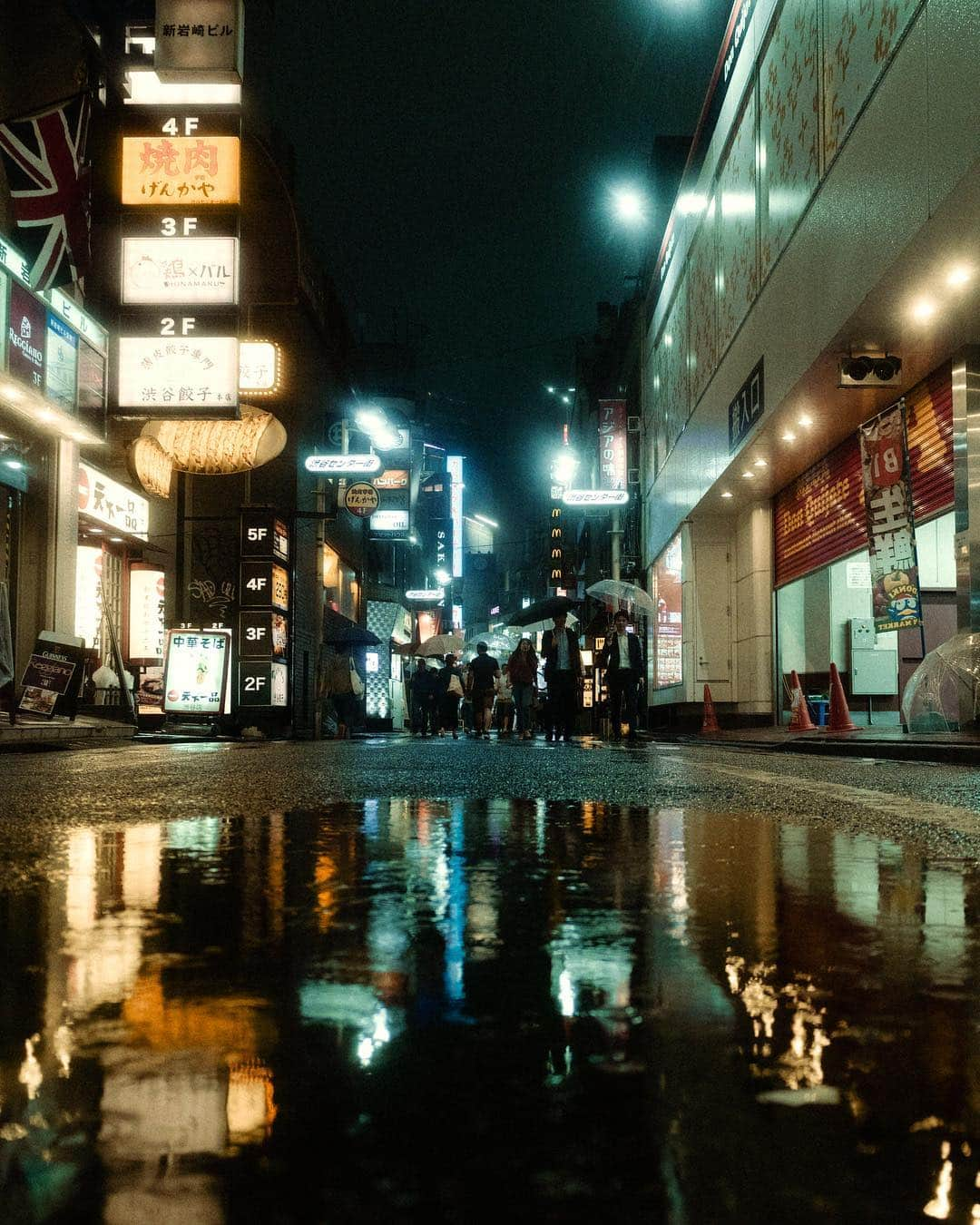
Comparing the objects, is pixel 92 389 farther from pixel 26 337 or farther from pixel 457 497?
pixel 457 497

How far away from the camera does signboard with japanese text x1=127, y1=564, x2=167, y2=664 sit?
1922 cm

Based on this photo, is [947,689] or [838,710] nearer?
[947,689]

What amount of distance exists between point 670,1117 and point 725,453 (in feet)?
55.1

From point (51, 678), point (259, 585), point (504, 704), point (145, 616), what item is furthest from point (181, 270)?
point (504, 704)

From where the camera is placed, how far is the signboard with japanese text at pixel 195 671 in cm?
1750

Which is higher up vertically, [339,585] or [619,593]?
[339,585]

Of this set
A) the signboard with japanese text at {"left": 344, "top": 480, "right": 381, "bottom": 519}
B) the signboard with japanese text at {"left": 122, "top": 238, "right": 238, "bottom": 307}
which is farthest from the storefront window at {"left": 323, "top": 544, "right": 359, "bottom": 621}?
the signboard with japanese text at {"left": 122, "top": 238, "right": 238, "bottom": 307}

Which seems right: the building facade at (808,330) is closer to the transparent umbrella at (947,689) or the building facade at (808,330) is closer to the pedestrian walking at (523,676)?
the transparent umbrella at (947,689)

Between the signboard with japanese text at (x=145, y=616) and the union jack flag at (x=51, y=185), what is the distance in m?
5.92

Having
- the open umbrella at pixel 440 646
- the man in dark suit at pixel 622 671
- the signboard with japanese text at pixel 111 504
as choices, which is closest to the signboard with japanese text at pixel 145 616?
the signboard with japanese text at pixel 111 504

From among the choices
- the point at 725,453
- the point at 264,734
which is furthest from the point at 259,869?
the point at 264,734

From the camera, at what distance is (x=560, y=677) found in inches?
691

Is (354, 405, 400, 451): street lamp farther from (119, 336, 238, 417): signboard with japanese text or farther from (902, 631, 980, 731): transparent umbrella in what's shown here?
(902, 631, 980, 731): transparent umbrella

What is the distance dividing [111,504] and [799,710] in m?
11.2
